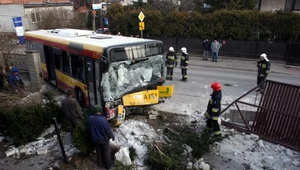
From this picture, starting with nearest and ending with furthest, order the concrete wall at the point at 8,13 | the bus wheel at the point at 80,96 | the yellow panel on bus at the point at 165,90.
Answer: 1. the bus wheel at the point at 80,96
2. the yellow panel on bus at the point at 165,90
3. the concrete wall at the point at 8,13

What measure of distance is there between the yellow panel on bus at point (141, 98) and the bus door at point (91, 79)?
993 mm

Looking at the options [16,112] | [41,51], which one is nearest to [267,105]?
[16,112]

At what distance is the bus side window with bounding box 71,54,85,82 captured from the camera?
8000mm

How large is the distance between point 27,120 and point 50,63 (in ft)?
17.0

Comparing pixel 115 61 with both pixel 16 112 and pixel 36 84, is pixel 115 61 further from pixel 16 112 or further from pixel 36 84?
pixel 36 84

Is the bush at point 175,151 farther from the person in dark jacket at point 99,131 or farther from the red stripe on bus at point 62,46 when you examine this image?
the red stripe on bus at point 62,46

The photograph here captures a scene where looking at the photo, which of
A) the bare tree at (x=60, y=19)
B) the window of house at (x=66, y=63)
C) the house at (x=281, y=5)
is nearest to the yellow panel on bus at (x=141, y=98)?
the window of house at (x=66, y=63)

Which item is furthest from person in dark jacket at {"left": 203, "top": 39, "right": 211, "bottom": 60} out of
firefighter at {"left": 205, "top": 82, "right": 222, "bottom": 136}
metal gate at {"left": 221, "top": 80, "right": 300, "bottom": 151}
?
firefighter at {"left": 205, "top": 82, "right": 222, "bottom": 136}

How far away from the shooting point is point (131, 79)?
764 cm

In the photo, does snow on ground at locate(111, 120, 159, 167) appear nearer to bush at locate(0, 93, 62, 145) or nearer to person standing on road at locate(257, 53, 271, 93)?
bush at locate(0, 93, 62, 145)

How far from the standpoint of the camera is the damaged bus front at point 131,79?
6926 millimetres

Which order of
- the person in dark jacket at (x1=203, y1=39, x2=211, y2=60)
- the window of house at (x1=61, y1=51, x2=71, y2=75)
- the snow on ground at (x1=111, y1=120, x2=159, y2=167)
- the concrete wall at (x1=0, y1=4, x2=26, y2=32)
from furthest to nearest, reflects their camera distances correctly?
the concrete wall at (x1=0, y1=4, x2=26, y2=32) < the person in dark jacket at (x1=203, y1=39, x2=211, y2=60) < the window of house at (x1=61, y1=51, x2=71, y2=75) < the snow on ground at (x1=111, y1=120, x2=159, y2=167)

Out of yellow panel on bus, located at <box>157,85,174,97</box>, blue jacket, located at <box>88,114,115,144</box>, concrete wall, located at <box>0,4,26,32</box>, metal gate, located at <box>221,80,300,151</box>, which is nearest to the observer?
blue jacket, located at <box>88,114,115,144</box>

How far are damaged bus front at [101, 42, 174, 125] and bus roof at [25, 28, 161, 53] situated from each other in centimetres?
33
